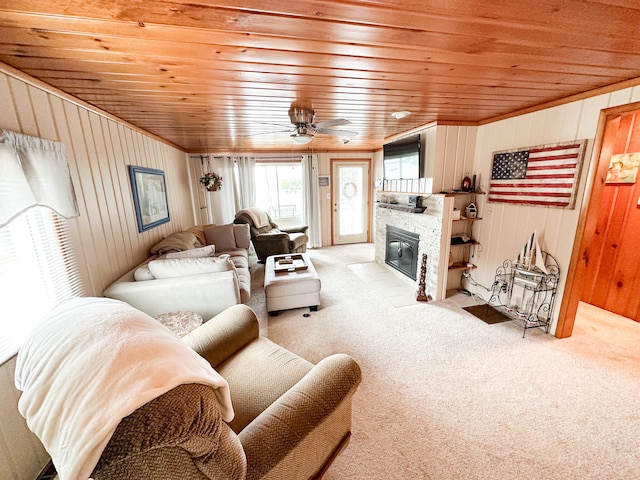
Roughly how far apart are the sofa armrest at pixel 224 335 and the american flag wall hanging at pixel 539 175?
2.86 metres

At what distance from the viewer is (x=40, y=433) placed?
0.63 meters

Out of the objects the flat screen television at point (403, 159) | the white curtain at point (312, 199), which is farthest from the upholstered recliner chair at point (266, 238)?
the flat screen television at point (403, 159)

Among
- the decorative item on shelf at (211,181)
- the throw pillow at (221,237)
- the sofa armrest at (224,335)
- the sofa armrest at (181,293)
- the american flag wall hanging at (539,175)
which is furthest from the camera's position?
the decorative item on shelf at (211,181)

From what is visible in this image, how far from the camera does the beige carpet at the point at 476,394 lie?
1.40 metres

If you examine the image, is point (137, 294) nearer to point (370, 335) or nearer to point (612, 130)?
point (370, 335)

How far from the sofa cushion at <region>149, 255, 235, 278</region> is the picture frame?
2.86 feet

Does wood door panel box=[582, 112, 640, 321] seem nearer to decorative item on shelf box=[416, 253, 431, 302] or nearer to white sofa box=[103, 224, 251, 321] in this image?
decorative item on shelf box=[416, 253, 431, 302]

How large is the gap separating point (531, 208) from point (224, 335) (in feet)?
10.0

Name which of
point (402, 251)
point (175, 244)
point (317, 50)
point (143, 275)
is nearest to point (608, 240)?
point (402, 251)

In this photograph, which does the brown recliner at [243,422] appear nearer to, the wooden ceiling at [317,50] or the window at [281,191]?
the wooden ceiling at [317,50]

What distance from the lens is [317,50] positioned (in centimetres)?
133

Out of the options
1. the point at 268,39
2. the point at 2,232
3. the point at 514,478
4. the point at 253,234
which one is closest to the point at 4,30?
the point at 2,232

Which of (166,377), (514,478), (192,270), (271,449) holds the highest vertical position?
(166,377)

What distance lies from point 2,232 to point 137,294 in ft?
2.83
